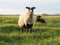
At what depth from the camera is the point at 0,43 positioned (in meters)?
9.43

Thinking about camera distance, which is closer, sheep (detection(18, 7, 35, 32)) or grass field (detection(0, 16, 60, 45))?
grass field (detection(0, 16, 60, 45))

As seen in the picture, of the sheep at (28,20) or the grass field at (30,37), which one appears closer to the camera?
the grass field at (30,37)

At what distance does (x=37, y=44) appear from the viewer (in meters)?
9.34

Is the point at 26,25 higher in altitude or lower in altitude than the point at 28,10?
lower

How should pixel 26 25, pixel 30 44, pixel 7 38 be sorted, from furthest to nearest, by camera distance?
pixel 26 25, pixel 7 38, pixel 30 44

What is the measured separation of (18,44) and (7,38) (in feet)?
6.33

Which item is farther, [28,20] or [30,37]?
[28,20]

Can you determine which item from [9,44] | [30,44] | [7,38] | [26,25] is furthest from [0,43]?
[26,25]

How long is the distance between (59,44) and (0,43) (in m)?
2.48

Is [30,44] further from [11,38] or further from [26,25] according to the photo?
[26,25]

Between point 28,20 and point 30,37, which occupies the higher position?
point 28,20

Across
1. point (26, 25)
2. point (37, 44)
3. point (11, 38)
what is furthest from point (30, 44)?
point (26, 25)

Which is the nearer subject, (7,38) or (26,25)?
(7,38)

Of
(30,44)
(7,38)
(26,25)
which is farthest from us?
(26,25)
